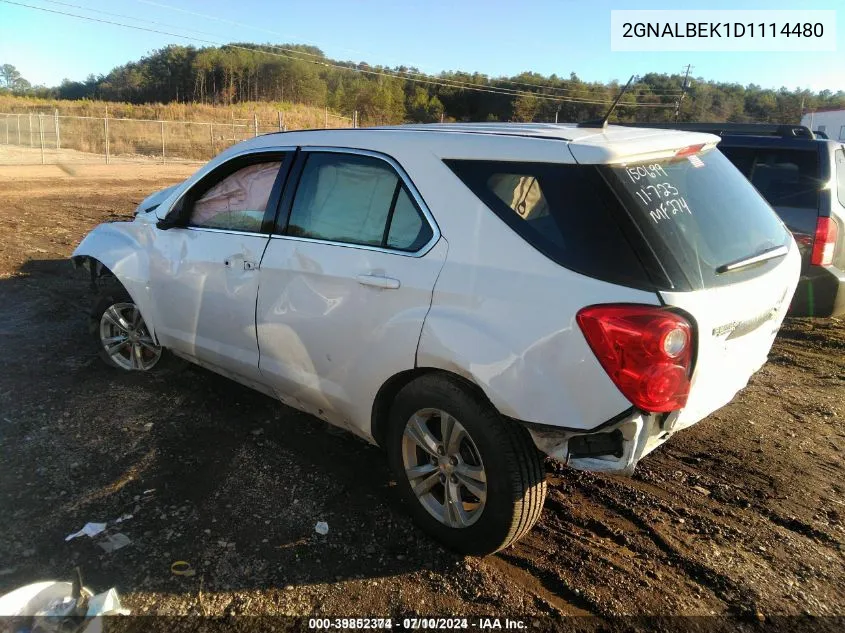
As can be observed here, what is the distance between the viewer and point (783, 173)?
574 cm

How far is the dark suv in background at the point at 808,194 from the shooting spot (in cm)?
519

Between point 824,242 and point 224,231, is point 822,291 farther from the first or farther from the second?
point 224,231

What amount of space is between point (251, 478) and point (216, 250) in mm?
1352

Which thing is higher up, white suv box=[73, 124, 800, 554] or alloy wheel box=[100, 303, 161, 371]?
white suv box=[73, 124, 800, 554]

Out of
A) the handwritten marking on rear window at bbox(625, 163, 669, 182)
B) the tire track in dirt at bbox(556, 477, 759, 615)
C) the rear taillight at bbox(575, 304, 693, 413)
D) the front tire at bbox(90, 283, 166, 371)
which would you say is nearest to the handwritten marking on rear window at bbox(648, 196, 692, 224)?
the handwritten marking on rear window at bbox(625, 163, 669, 182)

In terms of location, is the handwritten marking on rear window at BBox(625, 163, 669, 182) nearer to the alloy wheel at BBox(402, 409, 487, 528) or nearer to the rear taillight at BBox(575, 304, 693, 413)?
the rear taillight at BBox(575, 304, 693, 413)

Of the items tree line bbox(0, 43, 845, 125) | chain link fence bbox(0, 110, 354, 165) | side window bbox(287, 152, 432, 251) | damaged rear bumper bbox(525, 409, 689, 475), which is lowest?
damaged rear bumper bbox(525, 409, 689, 475)

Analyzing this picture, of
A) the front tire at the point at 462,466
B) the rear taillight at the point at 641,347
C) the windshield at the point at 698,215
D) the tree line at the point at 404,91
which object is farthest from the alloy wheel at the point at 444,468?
the tree line at the point at 404,91

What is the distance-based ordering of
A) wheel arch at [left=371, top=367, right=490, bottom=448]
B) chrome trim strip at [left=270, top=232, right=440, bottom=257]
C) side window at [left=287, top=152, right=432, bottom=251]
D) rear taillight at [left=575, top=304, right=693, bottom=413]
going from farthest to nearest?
side window at [left=287, top=152, right=432, bottom=251]
chrome trim strip at [left=270, top=232, right=440, bottom=257]
wheel arch at [left=371, top=367, right=490, bottom=448]
rear taillight at [left=575, top=304, right=693, bottom=413]

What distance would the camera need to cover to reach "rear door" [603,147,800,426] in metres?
2.29

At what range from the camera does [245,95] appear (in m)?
69.8

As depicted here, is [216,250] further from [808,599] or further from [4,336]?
[808,599]

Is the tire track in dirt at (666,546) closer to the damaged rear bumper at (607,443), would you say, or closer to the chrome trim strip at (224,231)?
the damaged rear bumper at (607,443)

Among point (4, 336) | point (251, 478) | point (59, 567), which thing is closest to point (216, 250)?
point (251, 478)
